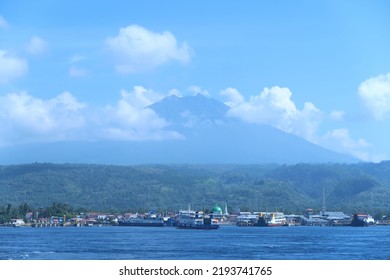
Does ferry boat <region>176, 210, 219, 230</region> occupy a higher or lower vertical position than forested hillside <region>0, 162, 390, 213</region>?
lower

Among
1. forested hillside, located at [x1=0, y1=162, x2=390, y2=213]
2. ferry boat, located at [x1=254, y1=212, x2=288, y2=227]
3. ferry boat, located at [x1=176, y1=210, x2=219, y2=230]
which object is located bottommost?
ferry boat, located at [x1=176, y1=210, x2=219, y2=230]

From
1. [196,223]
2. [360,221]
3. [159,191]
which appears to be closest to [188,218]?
[196,223]

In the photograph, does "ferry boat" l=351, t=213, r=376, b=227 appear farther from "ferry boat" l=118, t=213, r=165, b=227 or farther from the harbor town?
"ferry boat" l=118, t=213, r=165, b=227

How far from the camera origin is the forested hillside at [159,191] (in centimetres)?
10275

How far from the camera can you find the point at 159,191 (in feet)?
355

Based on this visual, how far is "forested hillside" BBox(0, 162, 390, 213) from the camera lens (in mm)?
102750

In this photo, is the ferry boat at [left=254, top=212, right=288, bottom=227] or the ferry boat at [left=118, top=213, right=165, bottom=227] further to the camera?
the ferry boat at [left=254, top=212, right=288, bottom=227]

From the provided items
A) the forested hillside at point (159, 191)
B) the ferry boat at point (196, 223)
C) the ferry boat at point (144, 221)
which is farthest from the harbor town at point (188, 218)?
the forested hillside at point (159, 191)

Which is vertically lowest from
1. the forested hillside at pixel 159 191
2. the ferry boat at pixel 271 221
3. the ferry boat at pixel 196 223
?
the ferry boat at pixel 196 223

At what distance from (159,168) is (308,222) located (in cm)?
5412

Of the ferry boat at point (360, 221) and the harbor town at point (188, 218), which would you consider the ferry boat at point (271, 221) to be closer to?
the harbor town at point (188, 218)

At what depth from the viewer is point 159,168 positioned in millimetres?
129500

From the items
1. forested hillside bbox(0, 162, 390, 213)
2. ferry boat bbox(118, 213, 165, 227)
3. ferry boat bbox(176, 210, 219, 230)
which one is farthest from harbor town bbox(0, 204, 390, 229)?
forested hillside bbox(0, 162, 390, 213)

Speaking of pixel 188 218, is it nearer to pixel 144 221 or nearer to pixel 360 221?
pixel 144 221
